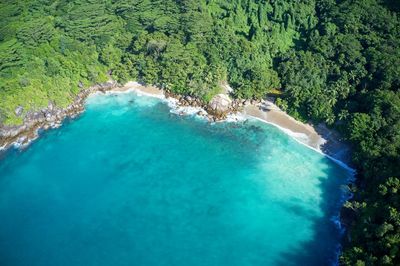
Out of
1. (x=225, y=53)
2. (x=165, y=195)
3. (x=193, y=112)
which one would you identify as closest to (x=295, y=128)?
(x=193, y=112)

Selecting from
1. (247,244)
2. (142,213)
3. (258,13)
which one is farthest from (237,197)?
(258,13)

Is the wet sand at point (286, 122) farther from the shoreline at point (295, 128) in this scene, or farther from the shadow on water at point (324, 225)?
the shadow on water at point (324, 225)

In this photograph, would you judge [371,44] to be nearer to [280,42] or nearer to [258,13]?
[280,42]

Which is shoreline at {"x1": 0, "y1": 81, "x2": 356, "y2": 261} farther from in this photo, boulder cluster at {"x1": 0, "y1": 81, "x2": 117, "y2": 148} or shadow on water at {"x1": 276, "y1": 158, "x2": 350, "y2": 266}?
shadow on water at {"x1": 276, "y1": 158, "x2": 350, "y2": 266}

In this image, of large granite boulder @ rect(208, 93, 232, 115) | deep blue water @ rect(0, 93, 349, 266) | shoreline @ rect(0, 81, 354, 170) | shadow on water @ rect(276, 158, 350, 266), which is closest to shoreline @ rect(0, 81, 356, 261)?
shoreline @ rect(0, 81, 354, 170)

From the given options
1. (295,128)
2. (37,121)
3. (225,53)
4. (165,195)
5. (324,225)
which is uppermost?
(225,53)

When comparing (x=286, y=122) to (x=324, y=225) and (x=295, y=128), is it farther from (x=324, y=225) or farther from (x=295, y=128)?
(x=324, y=225)

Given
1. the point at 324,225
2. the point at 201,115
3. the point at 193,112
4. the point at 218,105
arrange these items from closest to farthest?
the point at 324,225
the point at 218,105
the point at 201,115
the point at 193,112
